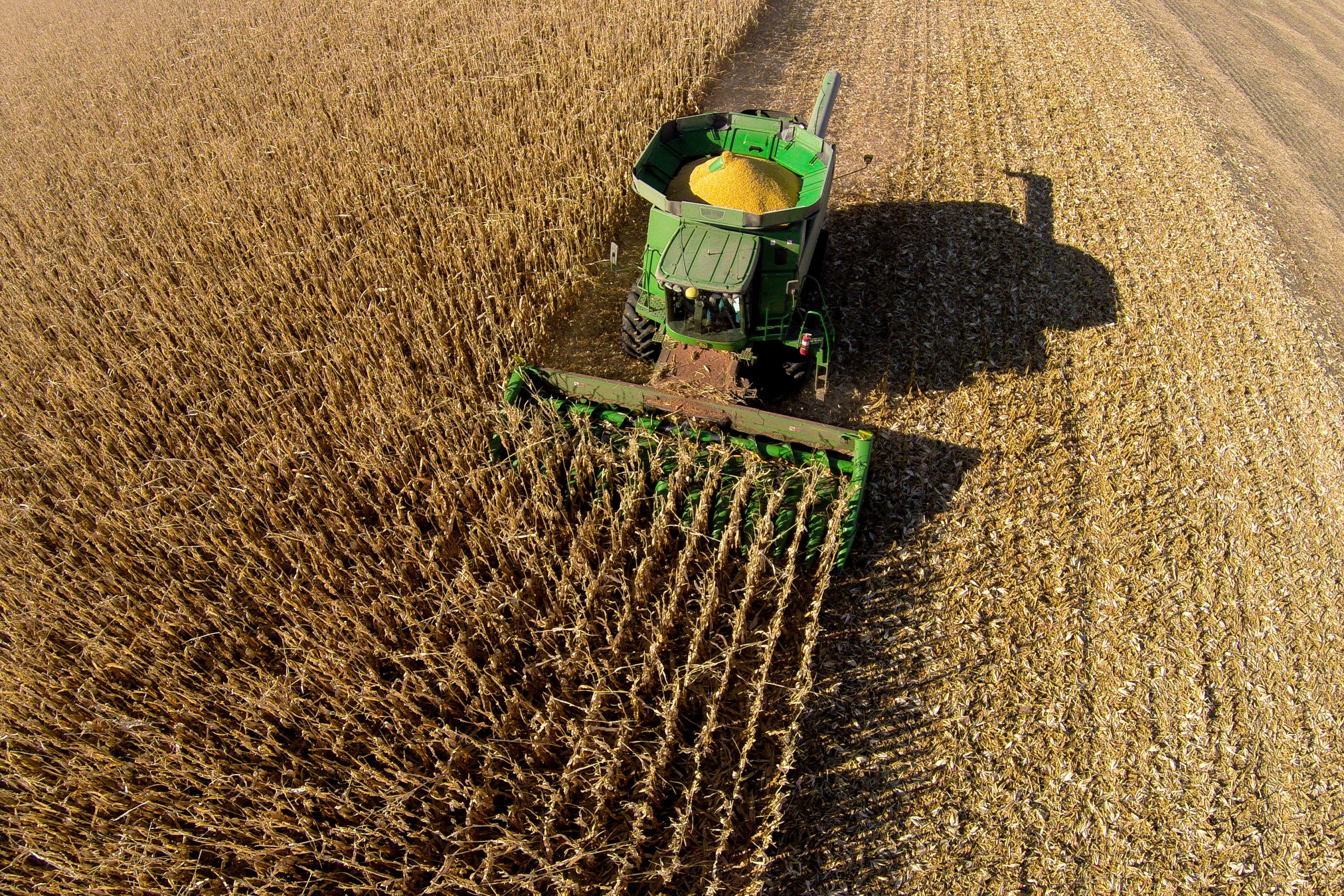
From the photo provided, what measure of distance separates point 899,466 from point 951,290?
307 cm

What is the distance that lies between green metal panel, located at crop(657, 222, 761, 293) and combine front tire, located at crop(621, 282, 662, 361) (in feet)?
2.55

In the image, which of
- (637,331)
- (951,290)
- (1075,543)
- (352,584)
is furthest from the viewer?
(951,290)

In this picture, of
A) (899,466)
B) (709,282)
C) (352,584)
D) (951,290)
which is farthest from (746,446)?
(951,290)

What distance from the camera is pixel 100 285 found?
8.59 m

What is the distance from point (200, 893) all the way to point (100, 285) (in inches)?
301

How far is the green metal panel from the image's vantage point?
19.2 ft

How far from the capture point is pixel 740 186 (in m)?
6.52

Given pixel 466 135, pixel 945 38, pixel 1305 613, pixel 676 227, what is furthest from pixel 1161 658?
pixel 945 38

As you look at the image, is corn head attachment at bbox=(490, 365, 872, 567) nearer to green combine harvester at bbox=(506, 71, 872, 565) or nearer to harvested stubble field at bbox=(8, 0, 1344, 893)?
green combine harvester at bbox=(506, 71, 872, 565)

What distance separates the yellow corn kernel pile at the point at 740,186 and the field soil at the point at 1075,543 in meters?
1.98

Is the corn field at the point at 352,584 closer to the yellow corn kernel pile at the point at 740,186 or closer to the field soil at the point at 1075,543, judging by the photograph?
the field soil at the point at 1075,543

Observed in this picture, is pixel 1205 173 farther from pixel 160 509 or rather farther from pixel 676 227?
pixel 160 509

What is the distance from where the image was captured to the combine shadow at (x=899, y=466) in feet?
15.5

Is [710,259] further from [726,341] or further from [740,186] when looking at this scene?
[740,186]
